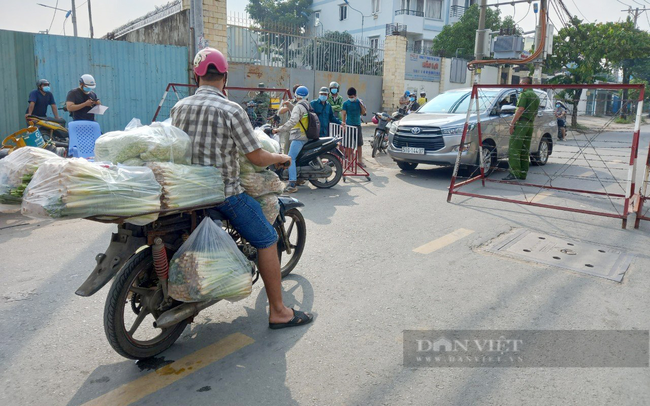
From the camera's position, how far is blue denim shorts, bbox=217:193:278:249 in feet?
10.8

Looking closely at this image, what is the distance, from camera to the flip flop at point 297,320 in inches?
141

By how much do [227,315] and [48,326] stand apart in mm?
1259

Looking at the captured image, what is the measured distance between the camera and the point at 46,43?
35.2 ft

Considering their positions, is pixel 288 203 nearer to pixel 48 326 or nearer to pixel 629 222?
pixel 48 326

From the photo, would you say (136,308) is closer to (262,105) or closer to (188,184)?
(188,184)

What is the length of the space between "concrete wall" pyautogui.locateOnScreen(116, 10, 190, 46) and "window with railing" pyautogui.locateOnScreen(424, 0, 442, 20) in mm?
31067

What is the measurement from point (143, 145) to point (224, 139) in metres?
0.52

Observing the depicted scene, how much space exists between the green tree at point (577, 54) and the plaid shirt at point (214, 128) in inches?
950

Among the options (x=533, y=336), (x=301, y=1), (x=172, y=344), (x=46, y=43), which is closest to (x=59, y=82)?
(x=46, y=43)

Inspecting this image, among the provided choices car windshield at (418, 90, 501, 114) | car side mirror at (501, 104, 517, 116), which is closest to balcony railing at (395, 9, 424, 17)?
car windshield at (418, 90, 501, 114)

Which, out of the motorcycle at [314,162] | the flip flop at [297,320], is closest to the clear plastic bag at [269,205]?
the flip flop at [297,320]

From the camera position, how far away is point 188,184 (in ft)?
9.68

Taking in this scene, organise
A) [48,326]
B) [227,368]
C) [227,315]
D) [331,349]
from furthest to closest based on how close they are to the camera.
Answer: [227,315], [48,326], [331,349], [227,368]

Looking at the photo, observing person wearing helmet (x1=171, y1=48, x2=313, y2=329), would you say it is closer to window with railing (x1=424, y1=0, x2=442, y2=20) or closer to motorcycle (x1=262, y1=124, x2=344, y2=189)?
motorcycle (x1=262, y1=124, x2=344, y2=189)
